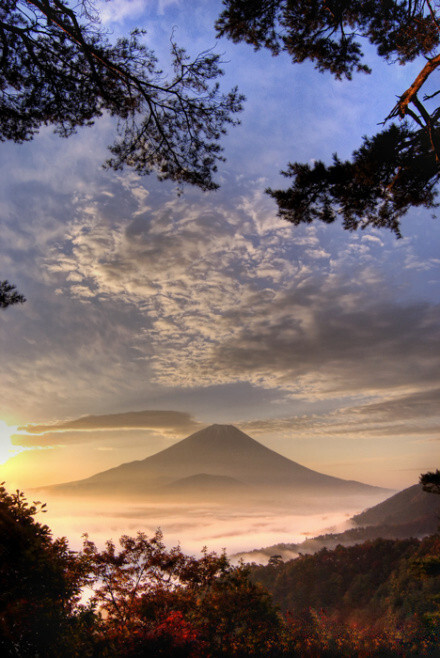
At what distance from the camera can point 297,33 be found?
7.97 m

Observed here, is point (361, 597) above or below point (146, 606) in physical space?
below

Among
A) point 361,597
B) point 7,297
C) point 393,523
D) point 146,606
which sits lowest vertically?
point 393,523

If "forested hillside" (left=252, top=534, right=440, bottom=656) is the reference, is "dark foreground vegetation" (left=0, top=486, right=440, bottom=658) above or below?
above

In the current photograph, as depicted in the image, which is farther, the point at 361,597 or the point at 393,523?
the point at 393,523

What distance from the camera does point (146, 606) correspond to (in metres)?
15.4

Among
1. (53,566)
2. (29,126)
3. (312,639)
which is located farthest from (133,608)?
(29,126)

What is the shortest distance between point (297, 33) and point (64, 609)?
56.4ft

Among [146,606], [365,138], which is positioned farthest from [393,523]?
[365,138]

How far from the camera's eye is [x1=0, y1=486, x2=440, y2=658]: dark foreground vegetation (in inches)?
367

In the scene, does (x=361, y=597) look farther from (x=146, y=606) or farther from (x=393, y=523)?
(x=393, y=523)

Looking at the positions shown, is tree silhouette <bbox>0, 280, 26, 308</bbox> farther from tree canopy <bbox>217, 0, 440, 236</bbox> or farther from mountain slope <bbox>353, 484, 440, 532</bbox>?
mountain slope <bbox>353, 484, 440, 532</bbox>

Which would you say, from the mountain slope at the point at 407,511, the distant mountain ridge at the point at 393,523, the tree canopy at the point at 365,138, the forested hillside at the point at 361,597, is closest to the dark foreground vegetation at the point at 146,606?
the forested hillside at the point at 361,597

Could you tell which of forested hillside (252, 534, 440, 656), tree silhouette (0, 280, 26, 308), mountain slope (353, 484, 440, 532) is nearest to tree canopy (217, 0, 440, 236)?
tree silhouette (0, 280, 26, 308)

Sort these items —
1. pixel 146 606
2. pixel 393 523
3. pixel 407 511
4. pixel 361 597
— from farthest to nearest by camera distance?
pixel 407 511 → pixel 393 523 → pixel 361 597 → pixel 146 606
